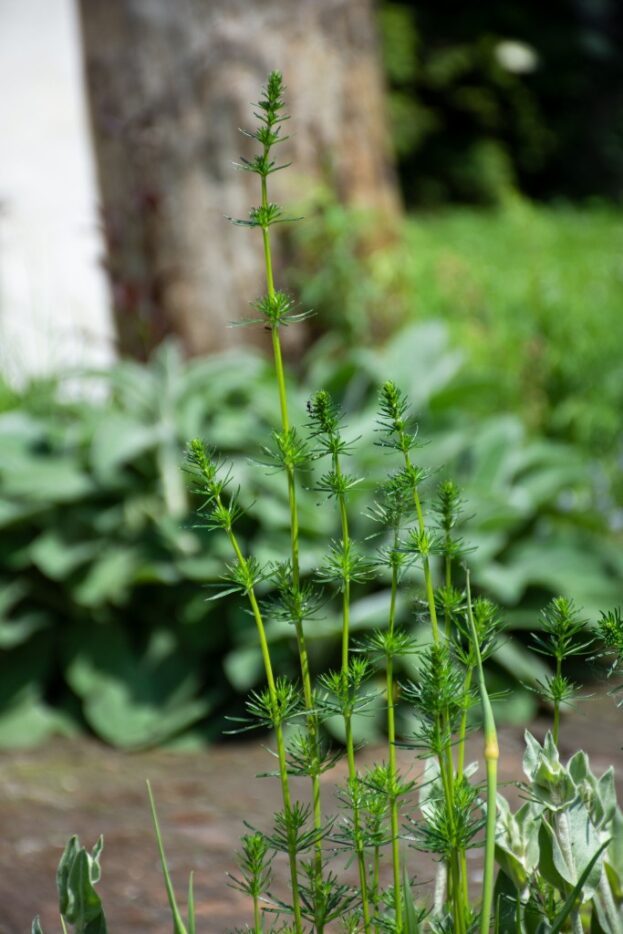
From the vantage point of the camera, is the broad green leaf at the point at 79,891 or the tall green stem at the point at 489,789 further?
the broad green leaf at the point at 79,891

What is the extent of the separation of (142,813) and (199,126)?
8.41ft

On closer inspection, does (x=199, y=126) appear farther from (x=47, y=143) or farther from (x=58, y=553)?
(x=47, y=143)

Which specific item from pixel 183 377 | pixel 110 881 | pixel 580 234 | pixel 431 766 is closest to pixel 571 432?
pixel 183 377

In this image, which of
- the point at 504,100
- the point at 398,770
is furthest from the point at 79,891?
the point at 504,100

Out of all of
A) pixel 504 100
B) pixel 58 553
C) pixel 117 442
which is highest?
pixel 504 100

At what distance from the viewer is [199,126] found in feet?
14.0

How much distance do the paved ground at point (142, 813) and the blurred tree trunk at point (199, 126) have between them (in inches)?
65.8

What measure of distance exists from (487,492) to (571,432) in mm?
1732

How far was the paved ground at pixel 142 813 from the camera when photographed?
201cm

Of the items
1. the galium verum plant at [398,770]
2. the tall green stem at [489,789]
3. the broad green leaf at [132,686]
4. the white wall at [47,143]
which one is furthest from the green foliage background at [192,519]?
the white wall at [47,143]

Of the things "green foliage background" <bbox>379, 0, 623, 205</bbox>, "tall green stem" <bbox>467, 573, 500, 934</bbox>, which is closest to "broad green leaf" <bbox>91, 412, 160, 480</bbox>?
"tall green stem" <bbox>467, 573, 500, 934</bbox>

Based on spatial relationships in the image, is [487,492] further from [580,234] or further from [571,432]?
[580,234]

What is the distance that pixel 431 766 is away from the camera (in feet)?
4.42

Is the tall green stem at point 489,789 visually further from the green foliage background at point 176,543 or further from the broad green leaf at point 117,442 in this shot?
the broad green leaf at point 117,442
